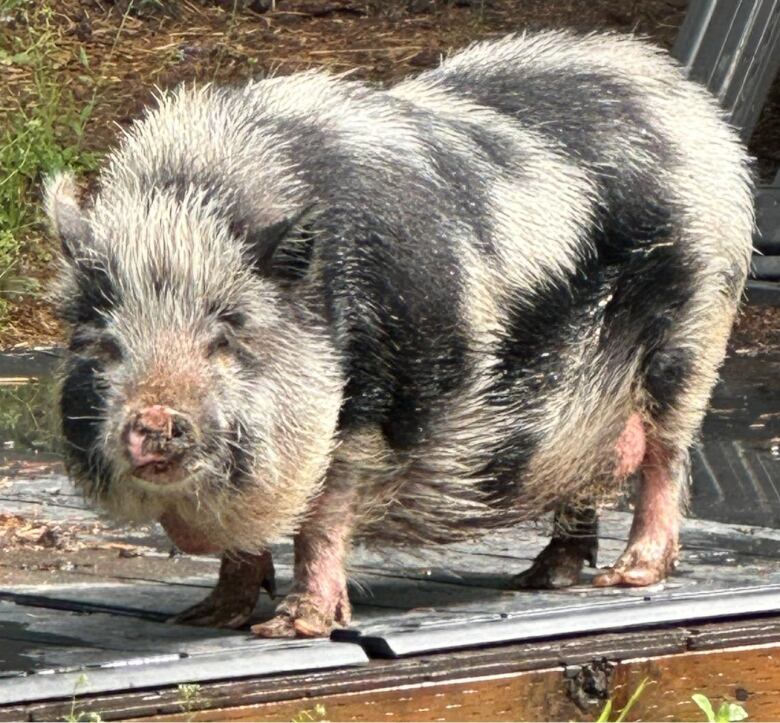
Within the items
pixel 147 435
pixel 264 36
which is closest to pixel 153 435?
pixel 147 435

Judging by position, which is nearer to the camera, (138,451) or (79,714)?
(79,714)

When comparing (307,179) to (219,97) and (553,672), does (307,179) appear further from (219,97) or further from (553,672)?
(553,672)

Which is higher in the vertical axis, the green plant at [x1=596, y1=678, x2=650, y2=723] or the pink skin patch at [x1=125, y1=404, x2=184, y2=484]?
the pink skin patch at [x1=125, y1=404, x2=184, y2=484]

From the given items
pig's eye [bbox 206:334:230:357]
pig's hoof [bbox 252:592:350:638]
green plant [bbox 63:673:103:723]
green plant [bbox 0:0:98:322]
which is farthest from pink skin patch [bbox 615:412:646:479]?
green plant [bbox 0:0:98:322]

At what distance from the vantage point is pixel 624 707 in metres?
4.77

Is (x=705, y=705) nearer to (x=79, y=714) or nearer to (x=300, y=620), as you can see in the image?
(x=300, y=620)

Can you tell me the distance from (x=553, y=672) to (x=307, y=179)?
1345 millimetres

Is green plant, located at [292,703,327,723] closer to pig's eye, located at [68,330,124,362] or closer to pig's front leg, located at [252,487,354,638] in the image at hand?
pig's front leg, located at [252,487,354,638]

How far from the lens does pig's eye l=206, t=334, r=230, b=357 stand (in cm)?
461

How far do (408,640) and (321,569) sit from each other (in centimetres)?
37

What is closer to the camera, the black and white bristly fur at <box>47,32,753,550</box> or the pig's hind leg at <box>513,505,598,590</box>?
the black and white bristly fur at <box>47,32,753,550</box>

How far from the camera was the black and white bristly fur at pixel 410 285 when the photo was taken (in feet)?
15.3

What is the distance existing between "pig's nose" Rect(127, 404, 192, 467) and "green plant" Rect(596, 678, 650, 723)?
1.21 metres

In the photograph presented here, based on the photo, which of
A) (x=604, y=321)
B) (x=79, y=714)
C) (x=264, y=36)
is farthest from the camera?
(x=264, y=36)
